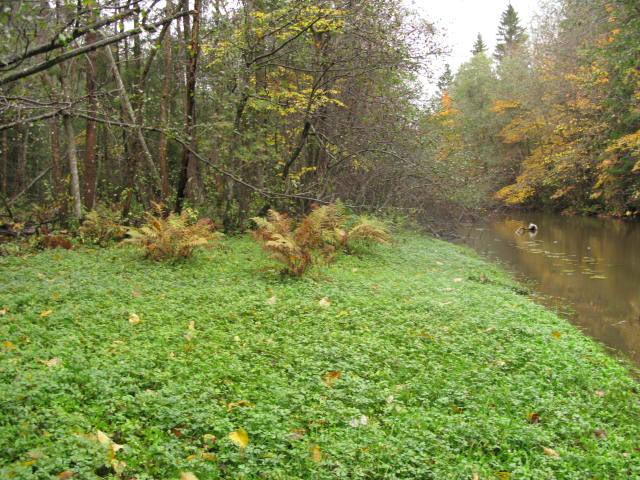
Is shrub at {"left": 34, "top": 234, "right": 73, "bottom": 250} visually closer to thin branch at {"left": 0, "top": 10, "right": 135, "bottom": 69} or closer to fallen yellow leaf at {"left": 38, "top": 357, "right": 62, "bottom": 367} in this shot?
fallen yellow leaf at {"left": 38, "top": 357, "right": 62, "bottom": 367}

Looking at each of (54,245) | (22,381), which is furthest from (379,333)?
(54,245)

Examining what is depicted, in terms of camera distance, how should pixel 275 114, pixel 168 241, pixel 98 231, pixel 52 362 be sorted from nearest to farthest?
pixel 52 362, pixel 168 241, pixel 98 231, pixel 275 114

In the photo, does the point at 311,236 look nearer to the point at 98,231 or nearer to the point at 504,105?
the point at 98,231

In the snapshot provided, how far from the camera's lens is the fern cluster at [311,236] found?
10.4 m

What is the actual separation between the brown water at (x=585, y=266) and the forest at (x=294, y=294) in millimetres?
113

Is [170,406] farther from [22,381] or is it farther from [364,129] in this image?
[364,129]

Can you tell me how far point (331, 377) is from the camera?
5.66 m

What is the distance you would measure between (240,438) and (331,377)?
5.20 ft

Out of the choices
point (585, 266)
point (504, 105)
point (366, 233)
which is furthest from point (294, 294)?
point (504, 105)

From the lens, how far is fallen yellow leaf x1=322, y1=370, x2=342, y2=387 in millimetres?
5509

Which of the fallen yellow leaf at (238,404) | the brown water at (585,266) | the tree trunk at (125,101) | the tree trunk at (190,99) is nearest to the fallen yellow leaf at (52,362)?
the fallen yellow leaf at (238,404)

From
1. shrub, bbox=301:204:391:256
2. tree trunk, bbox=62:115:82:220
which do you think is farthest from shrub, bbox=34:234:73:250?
shrub, bbox=301:204:391:256

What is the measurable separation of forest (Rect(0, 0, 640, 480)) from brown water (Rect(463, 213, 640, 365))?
11 centimetres

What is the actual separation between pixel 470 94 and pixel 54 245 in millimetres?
41611
